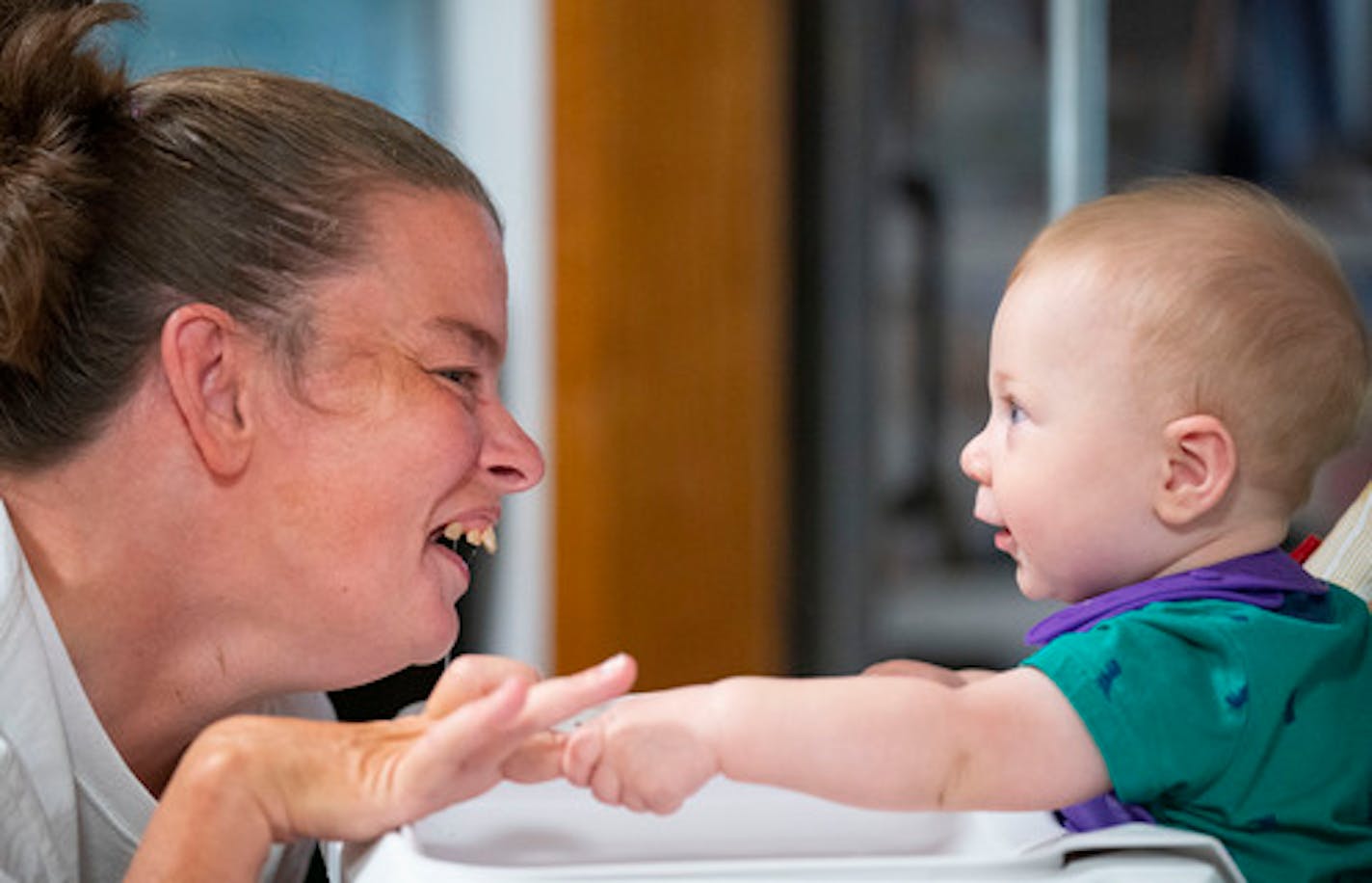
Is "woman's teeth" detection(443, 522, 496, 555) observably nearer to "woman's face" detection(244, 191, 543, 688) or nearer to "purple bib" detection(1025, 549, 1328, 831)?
"woman's face" detection(244, 191, 543, 688)

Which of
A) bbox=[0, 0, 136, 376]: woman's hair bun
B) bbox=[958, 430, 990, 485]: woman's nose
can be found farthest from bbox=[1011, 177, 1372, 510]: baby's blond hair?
bbox=[0, 0, 136, 376]: woman's hair bun

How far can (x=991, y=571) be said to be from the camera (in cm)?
322

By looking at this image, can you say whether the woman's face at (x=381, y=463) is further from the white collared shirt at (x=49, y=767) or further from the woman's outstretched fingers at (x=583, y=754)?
the woman's outstretched fingers at (x=583, y=754)

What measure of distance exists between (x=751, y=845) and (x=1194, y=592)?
26 cm

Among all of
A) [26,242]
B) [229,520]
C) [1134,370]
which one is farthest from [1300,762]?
[26,242]

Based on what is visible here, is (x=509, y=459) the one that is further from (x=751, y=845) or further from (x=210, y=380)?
(x=751, y=845)

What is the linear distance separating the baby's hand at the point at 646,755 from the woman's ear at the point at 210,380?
0.43 metres

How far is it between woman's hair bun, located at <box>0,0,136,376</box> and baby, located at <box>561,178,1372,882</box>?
0.49 metres

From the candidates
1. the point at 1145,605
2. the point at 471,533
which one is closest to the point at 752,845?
the point at 1145,605

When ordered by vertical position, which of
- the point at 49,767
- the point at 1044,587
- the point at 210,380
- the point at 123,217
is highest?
the point at 123,217

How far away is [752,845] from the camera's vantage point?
98cm

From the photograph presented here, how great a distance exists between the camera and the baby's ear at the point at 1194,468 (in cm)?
99

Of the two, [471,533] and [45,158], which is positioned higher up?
[45,158]

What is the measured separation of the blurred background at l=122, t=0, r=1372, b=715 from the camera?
3.21m
